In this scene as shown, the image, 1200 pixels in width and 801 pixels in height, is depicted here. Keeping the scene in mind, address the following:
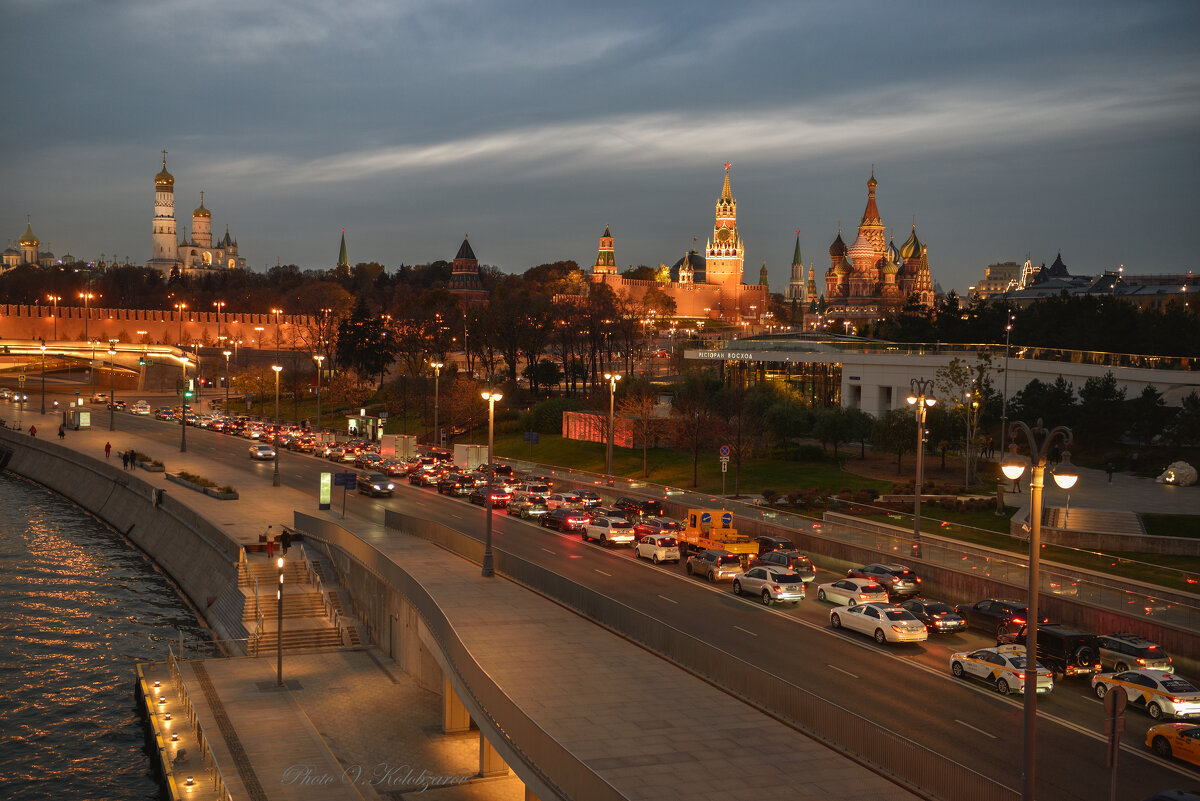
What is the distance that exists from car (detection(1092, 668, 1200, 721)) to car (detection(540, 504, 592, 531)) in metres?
23.2

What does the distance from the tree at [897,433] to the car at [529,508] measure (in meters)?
18.3

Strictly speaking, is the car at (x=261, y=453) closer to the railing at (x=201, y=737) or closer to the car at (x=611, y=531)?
the car at (x=611, y=531)

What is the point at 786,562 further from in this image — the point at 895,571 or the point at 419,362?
the point at 419,362

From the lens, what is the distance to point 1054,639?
947 inches

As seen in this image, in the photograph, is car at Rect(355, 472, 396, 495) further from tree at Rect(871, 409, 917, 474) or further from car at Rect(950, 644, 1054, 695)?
car at Rect(950, 644, 1054, 695)

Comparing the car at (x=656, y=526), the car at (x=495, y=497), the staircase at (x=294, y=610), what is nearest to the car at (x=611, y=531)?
the car at (x=656, y=526)

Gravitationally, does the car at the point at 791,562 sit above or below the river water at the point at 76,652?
above

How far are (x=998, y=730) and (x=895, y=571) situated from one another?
470 inches

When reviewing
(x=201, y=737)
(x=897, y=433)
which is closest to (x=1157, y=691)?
(x=201, y=737)

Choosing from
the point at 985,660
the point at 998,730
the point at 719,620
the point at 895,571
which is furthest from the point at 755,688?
the point at 895,571

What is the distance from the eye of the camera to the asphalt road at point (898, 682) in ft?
59.5

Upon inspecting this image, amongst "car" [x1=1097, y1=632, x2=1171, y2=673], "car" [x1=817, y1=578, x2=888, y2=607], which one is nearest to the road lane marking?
"car" [x1=1097, y1=632, x2=1171, y2=673]

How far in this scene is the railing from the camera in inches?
794

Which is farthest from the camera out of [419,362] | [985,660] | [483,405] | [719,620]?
[419,362]
